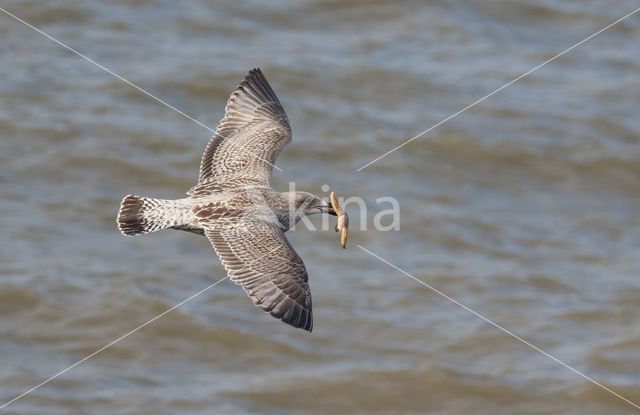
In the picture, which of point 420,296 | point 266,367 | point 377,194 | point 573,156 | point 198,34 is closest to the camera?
point 266,367

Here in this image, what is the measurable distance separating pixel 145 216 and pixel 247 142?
1.45 m

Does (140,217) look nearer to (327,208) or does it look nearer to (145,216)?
(145,216)

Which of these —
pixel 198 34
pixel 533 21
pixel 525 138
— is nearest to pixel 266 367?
pixel 525 138

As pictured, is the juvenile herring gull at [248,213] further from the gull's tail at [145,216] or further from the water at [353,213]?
the water at [353,213]

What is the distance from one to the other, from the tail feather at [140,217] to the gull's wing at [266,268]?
0.41 m

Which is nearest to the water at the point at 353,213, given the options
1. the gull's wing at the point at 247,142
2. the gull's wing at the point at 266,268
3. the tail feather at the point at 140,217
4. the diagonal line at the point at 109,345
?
the diagonal line at the point at 109,345

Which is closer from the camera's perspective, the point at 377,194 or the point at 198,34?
the point at 377,194

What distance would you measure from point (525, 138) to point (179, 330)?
6307mm

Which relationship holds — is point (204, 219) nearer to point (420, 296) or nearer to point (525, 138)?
point (420, 296)

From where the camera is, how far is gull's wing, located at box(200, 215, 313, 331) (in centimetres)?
725

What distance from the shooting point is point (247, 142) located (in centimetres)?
895

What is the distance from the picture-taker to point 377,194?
48.1 ft

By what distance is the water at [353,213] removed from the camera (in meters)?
11.9

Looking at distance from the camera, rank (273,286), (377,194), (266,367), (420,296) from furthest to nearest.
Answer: (377,194) < (420,296) < (266,367) < (273,286)
